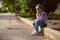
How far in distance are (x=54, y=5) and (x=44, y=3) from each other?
80.5 inches

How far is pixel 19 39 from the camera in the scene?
950cm

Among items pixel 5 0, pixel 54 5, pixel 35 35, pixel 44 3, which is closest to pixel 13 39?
pixel 35 35

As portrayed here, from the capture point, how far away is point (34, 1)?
24.1 meters

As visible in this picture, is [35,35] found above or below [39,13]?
below

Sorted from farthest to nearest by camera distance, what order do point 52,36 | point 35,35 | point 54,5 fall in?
1. point 54,5
2. point 35,35
3. point 52,36

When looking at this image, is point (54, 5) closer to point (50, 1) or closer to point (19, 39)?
point (50, 1)

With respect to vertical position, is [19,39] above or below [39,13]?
below

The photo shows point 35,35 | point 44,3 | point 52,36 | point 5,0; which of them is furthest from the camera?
point 5,0

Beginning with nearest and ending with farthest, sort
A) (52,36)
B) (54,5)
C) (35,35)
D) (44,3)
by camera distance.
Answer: (52,36), (35,35), (44,3), (54,5)

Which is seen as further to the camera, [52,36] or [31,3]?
[31,3]

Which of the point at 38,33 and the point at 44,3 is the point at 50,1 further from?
the point at 38,33

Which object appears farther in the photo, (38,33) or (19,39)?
(38,33)

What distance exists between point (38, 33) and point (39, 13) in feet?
3.14

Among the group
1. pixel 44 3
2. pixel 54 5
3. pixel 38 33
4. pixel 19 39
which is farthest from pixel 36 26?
pixel 54 5
